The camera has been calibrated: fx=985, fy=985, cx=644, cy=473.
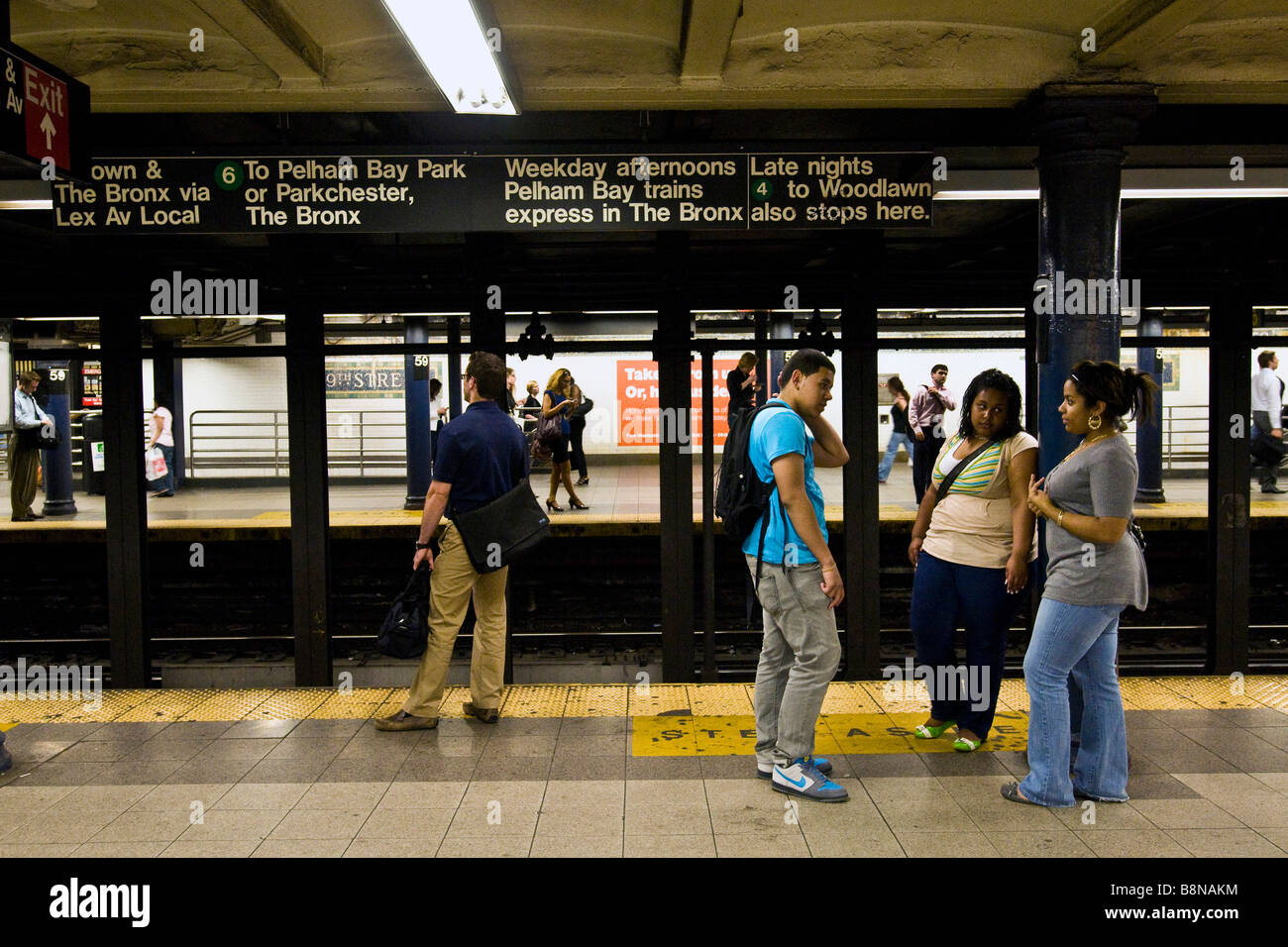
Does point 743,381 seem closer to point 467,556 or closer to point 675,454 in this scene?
point 675,454

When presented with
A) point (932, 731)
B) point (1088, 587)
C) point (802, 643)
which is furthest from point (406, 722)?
point (1088, 587)

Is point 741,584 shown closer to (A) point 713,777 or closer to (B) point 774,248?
(B) point 774,248

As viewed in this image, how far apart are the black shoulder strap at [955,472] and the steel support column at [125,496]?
433 cm

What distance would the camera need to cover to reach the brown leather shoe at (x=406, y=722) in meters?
4.77

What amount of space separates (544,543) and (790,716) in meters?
4.82

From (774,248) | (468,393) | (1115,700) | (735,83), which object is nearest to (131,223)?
(468,393)

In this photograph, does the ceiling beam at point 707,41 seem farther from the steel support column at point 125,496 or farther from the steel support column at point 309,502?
the steel support column at point 125,496

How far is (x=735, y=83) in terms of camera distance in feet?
15.3

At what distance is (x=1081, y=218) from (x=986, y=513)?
142cm

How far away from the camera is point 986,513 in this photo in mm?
4336

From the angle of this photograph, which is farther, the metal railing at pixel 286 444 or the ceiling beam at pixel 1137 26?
the metal railing at pixel 286 444

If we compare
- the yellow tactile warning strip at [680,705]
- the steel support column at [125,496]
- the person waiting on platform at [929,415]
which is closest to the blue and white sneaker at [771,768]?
the yellow tactile warning strip at [680,705]

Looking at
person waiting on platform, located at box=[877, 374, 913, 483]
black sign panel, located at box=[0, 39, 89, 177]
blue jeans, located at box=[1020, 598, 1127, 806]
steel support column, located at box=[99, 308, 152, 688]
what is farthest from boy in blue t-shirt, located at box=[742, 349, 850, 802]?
person waiting on platform, located at box=[877, 374, 913, 483]

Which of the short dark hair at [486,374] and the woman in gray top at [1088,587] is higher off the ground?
the short dark hair at [486,374]
